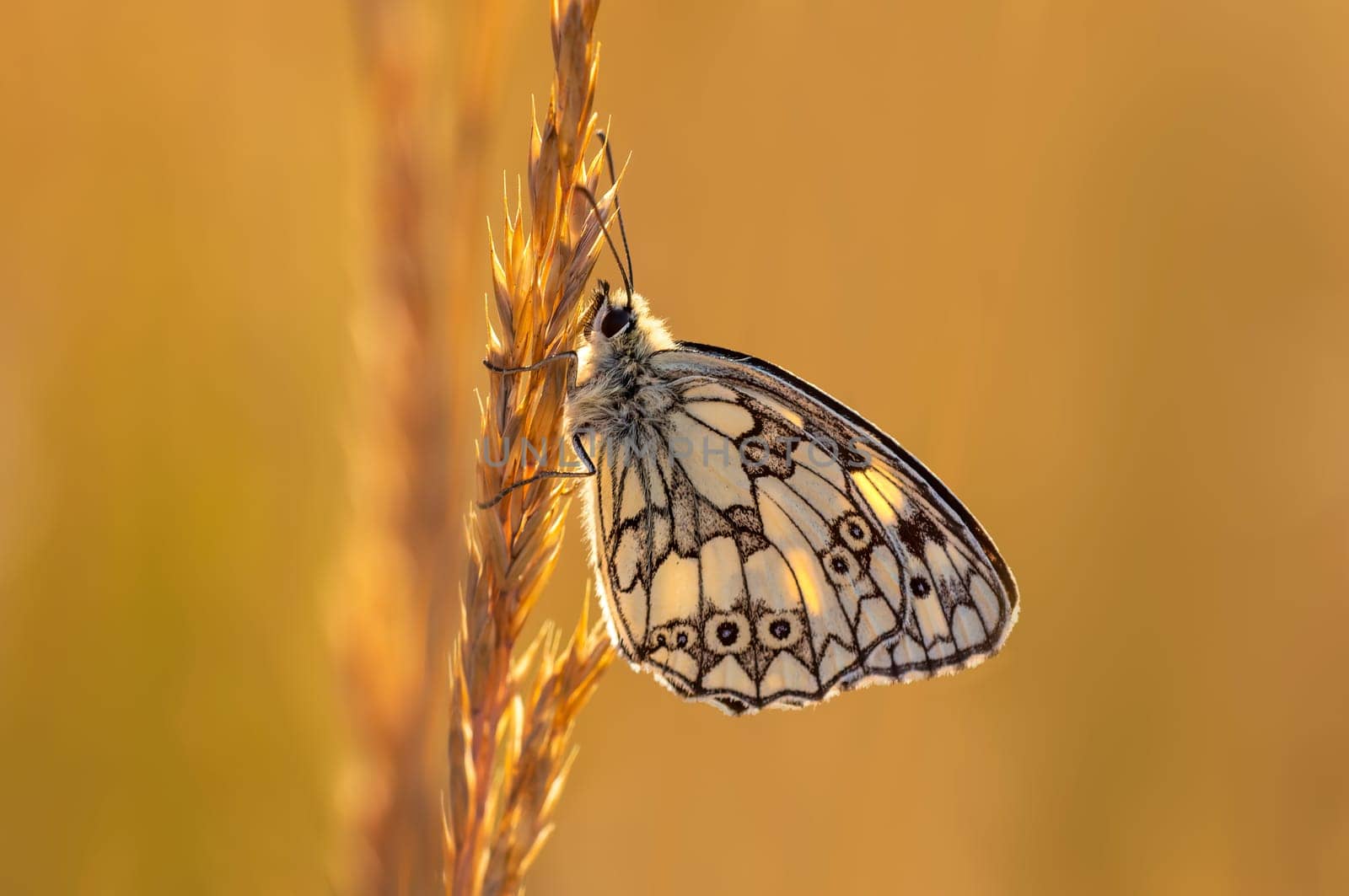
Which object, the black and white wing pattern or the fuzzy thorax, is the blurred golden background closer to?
the fuzzy thorax

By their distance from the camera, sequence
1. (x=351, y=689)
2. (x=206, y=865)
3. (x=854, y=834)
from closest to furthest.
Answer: (x=351, y=689)
(x=206, y=865)
(x=854, y=834)

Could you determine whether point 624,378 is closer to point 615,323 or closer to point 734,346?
point 615,323

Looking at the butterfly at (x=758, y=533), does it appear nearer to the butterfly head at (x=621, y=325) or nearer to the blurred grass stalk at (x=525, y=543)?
the butterfly head at (x=621, y=325)

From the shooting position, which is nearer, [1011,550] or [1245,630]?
[1245,630]

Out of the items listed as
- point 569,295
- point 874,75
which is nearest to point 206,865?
point 569,295

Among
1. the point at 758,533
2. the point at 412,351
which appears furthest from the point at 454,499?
the point at 758,533

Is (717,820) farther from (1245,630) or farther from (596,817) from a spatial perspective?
(1245,630)

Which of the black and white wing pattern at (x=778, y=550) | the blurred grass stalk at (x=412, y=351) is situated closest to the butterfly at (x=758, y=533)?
the black and white wing pattern at (x=778, y=550)

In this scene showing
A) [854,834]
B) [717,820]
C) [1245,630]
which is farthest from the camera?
[1245,630]
